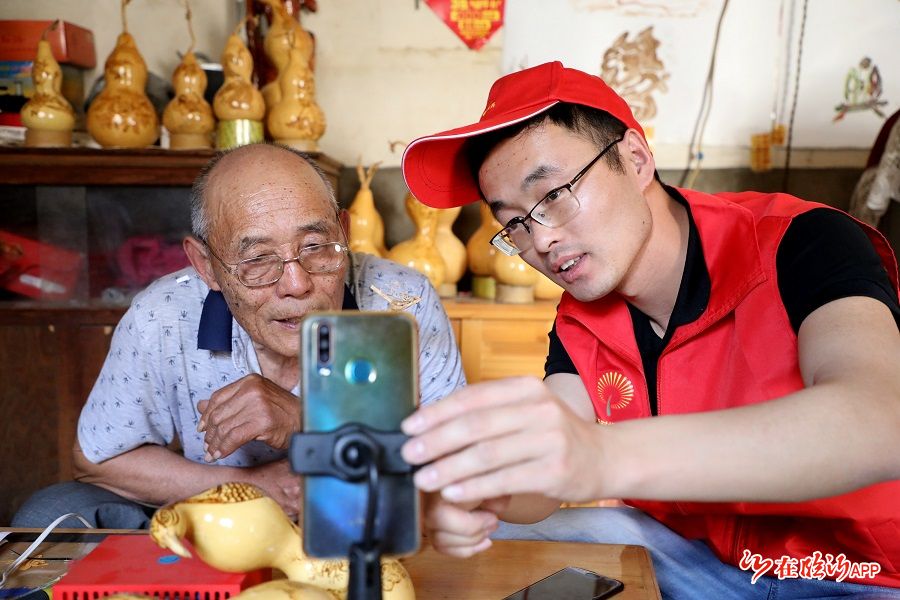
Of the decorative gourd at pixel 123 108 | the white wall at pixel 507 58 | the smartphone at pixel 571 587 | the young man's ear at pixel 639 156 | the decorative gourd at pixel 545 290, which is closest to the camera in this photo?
the smartphone at pixel 571 587

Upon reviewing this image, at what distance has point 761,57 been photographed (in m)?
2.99

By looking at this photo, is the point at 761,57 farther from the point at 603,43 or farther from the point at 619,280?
the point at 619,280

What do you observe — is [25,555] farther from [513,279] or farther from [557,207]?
[513,279]

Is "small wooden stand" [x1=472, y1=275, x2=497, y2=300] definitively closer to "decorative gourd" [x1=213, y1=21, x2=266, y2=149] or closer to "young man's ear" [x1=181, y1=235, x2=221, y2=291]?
"decorative gourd" [x1=213, y1=21, x2=266, y2=149]

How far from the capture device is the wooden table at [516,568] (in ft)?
3.36

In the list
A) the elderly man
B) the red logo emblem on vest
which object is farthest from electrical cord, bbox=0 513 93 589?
the red logo emblem on vest

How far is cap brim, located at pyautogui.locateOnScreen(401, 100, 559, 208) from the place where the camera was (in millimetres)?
1319

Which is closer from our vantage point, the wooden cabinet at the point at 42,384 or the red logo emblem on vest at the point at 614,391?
the red logo emblem on vest at the point at 614,391

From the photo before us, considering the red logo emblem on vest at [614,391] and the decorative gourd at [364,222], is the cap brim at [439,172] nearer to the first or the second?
the red logo emblem on vest at [614,391]

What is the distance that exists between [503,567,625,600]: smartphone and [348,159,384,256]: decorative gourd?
1903mm

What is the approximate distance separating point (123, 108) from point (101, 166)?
0.22m

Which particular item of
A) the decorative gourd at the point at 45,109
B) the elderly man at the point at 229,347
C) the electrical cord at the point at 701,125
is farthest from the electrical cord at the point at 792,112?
the decorative gourd at the point at 45,109

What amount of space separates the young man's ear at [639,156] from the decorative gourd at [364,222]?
1.62m

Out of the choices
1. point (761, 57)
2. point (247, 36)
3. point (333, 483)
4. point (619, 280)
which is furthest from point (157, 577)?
point (761, 57)
